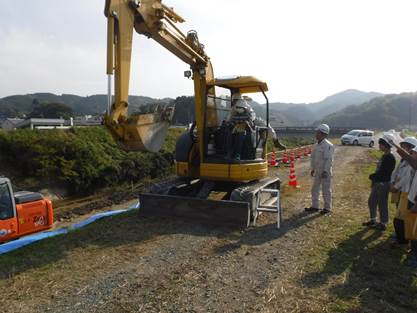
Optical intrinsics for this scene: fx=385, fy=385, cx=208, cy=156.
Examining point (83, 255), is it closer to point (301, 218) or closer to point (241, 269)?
point (241, 269)

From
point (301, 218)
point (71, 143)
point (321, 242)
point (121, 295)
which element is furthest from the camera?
point (71, 143)

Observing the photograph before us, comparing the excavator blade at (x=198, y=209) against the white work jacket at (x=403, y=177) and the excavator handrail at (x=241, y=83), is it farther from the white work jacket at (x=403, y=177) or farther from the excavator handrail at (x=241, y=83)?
the excavator handrail at (x=241, y=83)

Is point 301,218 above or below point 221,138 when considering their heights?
below

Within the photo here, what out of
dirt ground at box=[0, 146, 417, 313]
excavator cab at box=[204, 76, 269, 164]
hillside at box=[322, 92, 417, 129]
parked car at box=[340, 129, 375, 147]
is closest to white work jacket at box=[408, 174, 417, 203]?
dirt ground at box=[0, 146, 417, 313]

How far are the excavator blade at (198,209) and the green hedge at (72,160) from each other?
8832 mm

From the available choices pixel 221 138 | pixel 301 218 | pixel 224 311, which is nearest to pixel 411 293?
pixel 224 311

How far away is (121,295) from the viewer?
15.0ft

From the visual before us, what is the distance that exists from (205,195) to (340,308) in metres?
4.44

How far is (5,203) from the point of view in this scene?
24.9 ft

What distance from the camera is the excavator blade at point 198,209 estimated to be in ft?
23.9

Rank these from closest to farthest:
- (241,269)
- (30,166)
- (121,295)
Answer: (121,295), (241,269), (30,166)

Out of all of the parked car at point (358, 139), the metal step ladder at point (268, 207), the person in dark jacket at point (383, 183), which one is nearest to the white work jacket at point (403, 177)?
the person in dark jacket at point (383, 183)

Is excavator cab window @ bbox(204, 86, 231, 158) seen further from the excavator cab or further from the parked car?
the parked car

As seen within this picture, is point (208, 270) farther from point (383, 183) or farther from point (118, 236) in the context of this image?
point (383, 183)
